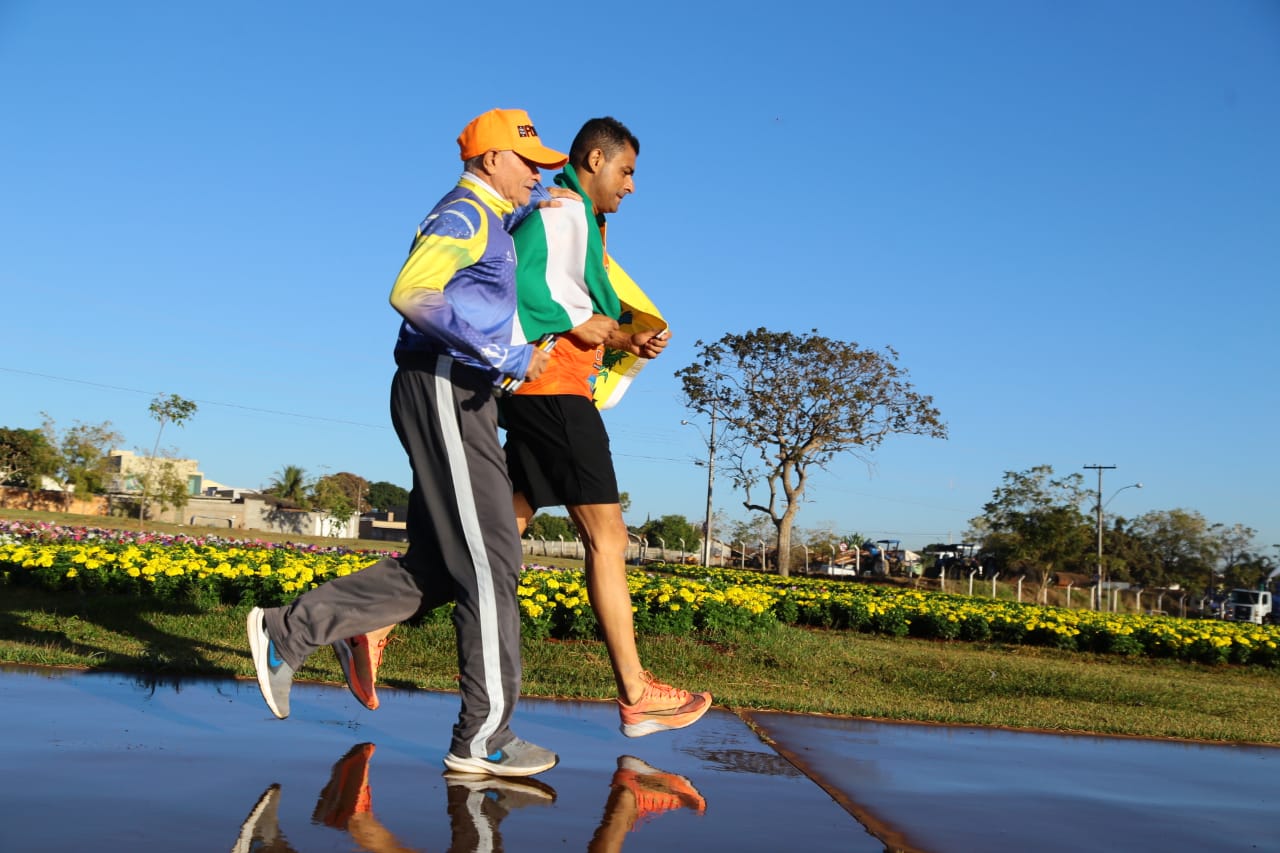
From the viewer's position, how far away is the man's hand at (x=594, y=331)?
3.28m

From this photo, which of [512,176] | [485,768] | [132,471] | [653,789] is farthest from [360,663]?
[132,471]

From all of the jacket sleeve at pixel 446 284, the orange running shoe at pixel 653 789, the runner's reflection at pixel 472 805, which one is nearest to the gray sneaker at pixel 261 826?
the runner's reflection at pixel 472 805

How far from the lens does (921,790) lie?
3039mm

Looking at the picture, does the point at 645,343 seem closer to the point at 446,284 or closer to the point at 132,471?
the point at 446,284

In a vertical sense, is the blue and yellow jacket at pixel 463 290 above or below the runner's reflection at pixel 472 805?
above

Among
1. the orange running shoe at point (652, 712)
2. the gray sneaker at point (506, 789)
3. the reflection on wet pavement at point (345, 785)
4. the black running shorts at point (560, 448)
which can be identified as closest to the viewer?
the reflection on wet pavement at point (345, 785)

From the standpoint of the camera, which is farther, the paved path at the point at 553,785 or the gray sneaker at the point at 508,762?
the gray sneaker at the point at 508,762

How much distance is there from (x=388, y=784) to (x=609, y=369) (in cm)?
169

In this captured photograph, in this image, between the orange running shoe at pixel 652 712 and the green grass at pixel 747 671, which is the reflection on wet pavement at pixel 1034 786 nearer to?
the orange running shoe at pixel 652 712

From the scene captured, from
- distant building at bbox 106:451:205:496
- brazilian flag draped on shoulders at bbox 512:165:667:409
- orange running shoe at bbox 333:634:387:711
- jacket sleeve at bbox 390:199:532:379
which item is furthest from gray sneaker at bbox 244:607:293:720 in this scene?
distant building at bbox 106:451:205:496

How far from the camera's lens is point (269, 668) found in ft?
10.1

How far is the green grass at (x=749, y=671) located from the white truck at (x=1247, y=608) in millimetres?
42273

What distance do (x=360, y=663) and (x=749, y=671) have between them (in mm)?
3796

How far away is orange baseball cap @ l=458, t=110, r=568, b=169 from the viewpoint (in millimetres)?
3070
